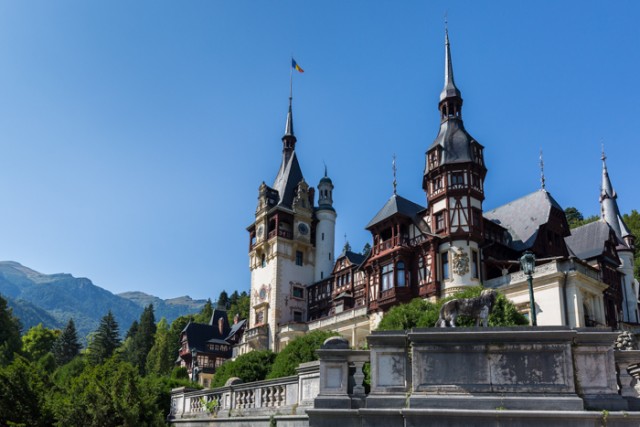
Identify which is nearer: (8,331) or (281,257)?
(281,257)

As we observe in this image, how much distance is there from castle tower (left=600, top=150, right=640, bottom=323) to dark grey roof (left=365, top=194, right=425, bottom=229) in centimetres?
1801

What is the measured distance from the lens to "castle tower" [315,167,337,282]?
68.1 metres

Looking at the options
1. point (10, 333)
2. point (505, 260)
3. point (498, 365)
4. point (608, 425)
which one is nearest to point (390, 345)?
point (498, 365)

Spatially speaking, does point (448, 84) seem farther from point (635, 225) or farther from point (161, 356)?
point (161, 356)

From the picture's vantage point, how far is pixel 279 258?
65.1 metres

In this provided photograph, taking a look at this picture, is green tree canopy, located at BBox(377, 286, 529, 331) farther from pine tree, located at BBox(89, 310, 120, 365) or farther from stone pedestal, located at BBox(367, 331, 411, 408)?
pine tree, located at BBox(89, 310, 120, 365)

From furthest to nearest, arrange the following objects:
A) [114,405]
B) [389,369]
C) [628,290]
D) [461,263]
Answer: [628,290] < [461,263] < [114,405] < [389,369]

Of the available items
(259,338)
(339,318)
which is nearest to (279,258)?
(259,338)

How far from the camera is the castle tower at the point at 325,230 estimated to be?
68062mm

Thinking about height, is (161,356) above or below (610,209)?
below

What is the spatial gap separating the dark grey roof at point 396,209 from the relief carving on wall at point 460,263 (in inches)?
233

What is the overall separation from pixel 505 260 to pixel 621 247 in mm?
15461

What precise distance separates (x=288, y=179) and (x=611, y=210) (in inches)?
1375

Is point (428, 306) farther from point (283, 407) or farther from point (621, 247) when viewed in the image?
point (621, 247)
